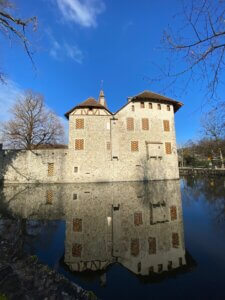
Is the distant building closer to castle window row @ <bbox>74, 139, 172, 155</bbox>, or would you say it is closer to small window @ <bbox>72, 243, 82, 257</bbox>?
castle window row @ <bbox>74, 139, 172, 155</bbox>

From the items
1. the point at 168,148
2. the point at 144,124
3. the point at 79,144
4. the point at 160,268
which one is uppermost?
the point at 144,124

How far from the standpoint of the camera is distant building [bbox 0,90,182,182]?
19.7m

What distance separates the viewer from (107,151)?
20.5 metres

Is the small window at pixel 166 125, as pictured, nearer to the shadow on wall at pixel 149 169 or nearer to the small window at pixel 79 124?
the shadow on wall at pixel 149 169

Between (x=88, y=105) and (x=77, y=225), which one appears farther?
(x=88, y=105)

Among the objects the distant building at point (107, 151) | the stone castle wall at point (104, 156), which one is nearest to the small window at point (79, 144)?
the distant building at point (107, 151)

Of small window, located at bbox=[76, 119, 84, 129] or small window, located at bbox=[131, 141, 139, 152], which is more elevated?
small window, located at bbox=[76, 119, 84, 129]

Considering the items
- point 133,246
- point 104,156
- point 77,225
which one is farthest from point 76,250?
point 104,156

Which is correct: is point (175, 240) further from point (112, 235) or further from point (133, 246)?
point (112, 235)

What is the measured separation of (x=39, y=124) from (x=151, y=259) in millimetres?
24007

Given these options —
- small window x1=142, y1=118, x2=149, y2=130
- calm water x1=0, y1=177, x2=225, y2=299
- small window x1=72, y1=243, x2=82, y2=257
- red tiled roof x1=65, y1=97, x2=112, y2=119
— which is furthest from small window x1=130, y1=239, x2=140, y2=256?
red tiled roof x1=65, y1=97, x2=112, y2=119

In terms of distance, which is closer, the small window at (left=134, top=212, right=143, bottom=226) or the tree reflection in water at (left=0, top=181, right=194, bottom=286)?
the tree reflection in water at (left=0, top=181, right=194, bottom=286)

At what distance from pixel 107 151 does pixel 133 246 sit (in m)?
15.8

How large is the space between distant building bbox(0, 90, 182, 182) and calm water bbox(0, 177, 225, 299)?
37.5 ft
